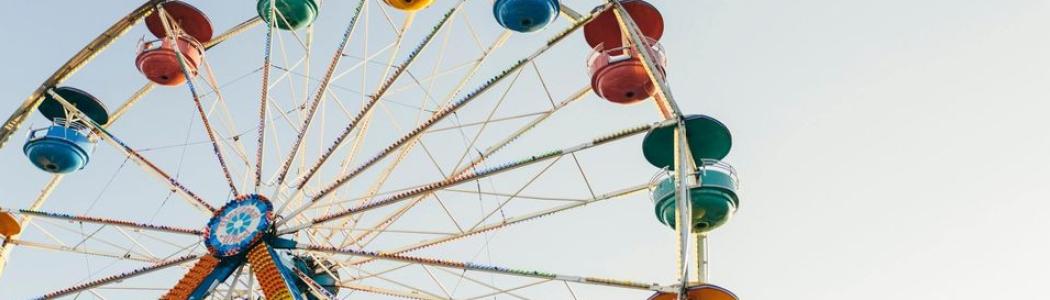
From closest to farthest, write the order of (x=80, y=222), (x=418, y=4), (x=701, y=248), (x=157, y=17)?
1. (x=701, y=248)
2. (x=80, y=222)
3. (x=418, y=4)
4. (x=157, y=17)

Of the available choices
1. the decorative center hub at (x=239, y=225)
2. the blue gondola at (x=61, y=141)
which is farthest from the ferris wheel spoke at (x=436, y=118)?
the blue gondola at (x=61, y=141)

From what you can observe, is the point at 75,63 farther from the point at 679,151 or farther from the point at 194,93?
the point at 679,151

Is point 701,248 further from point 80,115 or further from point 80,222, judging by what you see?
point 80,115

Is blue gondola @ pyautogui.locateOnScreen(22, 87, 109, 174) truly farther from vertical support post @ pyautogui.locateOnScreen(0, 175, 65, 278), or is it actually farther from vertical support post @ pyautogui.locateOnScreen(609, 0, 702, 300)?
vertical support post @ pyautogui.locateOnScreen(609, 0, 702, 300)

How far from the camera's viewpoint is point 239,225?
36.4 feet

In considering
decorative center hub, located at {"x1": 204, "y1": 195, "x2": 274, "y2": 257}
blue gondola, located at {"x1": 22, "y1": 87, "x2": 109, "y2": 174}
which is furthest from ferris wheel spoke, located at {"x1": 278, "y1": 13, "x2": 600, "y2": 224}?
blue gondola, located at {"x1": 22, "y1": 87, "x2": 109, "y2": 174}

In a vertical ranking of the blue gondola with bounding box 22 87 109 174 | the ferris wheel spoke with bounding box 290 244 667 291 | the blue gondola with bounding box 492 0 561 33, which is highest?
the blue gondola with bounding box 492 0 561 33

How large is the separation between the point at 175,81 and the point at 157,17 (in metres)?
0.87

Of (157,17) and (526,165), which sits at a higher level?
(157,17)

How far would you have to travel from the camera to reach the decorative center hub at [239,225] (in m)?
10.9

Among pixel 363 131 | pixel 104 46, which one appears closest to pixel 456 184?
pixel 363 131

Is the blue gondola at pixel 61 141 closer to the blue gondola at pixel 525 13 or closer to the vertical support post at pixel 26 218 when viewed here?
the vertical support post at pixel 26 218

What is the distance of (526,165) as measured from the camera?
10.2 m

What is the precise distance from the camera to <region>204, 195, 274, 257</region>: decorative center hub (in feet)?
35.7
